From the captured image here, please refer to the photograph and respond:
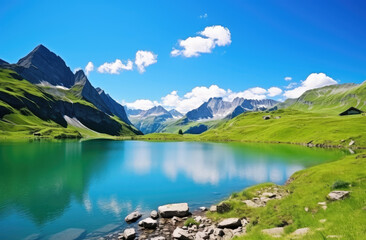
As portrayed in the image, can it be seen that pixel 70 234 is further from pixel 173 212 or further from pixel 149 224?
pixel 173 212

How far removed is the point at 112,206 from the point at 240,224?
20.1m

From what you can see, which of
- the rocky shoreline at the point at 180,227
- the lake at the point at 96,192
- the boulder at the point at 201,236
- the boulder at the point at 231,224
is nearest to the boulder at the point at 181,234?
the rocky shoreline at the point at 180,227

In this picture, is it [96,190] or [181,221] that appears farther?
[96,190]

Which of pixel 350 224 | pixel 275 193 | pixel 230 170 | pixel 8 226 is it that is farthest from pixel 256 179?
pixel 8 226

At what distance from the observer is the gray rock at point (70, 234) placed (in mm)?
24484

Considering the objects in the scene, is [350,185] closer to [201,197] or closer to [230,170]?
[201,197]

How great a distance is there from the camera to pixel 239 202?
104 ft

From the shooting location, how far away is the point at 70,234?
2541cm

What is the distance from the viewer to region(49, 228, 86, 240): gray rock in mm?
24484

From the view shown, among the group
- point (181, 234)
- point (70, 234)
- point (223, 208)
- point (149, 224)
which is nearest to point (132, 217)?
point (149, 224)

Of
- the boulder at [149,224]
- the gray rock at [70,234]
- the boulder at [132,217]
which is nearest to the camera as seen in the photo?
the gray rock at [70,234]

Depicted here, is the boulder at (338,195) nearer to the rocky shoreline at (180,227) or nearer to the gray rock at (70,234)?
the rocky shoreline at (180,227)

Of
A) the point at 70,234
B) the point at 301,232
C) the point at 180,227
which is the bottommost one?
the point at 180,227

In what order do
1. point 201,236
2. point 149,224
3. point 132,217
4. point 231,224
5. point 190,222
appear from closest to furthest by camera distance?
1. point 201,236
2. point 231,224
3. point 149,224
4. point 190,222
5. point 132,217
